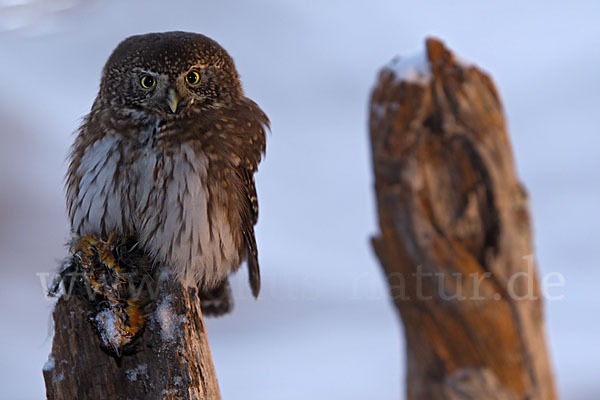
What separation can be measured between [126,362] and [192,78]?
107cm

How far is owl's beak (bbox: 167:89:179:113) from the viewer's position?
2.30 meters

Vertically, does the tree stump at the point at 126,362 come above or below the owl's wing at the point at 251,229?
below

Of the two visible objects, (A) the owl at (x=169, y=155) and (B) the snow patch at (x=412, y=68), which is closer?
(B) the snow patch at (x=412, y=68)

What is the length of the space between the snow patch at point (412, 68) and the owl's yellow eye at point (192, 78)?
4.27 feet

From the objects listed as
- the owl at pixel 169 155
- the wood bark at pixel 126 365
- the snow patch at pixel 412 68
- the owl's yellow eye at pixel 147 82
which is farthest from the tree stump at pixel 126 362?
the snow patch at pixel 412 68

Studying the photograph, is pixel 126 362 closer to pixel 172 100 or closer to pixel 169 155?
pixel 169 155

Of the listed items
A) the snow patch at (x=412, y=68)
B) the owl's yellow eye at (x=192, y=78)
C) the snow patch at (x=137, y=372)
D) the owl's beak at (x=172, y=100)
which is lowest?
the snow patch at (x=137, y=372)

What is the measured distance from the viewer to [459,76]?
1.17 metres

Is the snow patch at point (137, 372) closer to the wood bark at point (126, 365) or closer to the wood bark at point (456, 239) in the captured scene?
the wood bark at point (126, 365)

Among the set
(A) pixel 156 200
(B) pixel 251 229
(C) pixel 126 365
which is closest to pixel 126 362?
(C) pixel 126 365

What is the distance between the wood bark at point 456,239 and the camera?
1.12 meters

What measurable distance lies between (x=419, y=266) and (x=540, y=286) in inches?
9.9

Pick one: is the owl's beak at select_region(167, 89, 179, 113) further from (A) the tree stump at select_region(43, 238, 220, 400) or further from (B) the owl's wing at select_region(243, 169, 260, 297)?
(A) the tree stump at select_region(43, 238, 220, 400)

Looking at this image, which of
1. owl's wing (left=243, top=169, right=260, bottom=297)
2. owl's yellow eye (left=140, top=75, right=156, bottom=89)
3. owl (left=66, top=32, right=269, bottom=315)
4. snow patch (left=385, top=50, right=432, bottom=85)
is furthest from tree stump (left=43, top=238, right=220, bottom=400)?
snow patch (left=385, top=50, right=432, bottom=85)
